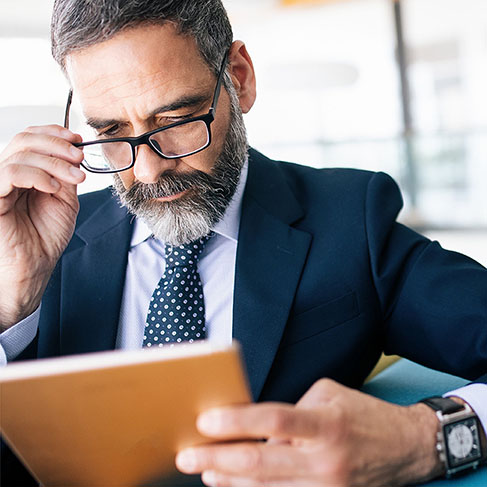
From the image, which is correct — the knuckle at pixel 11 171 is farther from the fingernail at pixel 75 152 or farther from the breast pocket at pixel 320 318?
the breast pocket at pixel 320 318

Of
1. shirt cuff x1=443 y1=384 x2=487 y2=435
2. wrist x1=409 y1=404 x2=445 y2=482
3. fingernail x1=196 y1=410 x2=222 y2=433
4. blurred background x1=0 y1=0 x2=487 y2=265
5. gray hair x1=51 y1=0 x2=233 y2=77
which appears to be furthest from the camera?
blurred background x1=0 y1=0 x2=487 y2=265

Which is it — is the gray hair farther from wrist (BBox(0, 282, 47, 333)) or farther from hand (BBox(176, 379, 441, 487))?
hand (BBox(176, 379, 441, 487))

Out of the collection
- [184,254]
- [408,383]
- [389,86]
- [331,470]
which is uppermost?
[389,86]

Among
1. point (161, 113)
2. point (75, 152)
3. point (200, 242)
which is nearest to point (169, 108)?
point (161, 113)

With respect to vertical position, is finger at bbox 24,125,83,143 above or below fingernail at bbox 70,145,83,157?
above

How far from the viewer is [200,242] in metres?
1.54

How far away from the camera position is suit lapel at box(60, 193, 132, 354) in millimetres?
1480

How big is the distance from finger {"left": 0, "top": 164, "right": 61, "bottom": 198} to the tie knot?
0.30m

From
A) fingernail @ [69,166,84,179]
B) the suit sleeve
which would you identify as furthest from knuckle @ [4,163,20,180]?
the suit sleeve

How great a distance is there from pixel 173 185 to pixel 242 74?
1.28 ft

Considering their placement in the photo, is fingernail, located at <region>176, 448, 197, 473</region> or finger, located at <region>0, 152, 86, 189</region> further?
finger, located at <region>0, 152, 86, 189</region>

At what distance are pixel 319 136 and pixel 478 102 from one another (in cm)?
227

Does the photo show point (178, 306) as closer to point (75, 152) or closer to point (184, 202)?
point (184, 202)

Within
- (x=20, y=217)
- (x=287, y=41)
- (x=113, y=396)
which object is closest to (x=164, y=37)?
(x=20, y=217)
